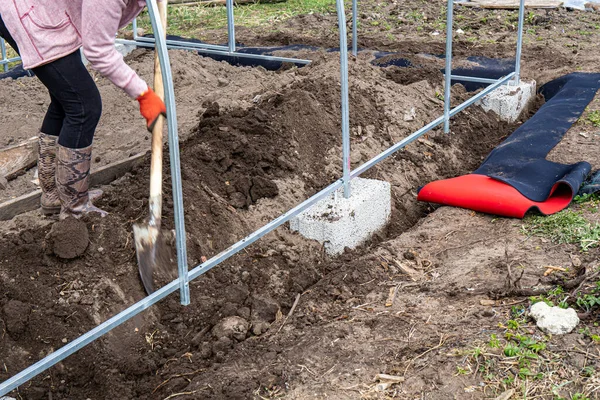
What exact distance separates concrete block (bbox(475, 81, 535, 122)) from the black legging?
12.7ft

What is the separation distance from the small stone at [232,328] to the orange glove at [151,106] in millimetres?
1005

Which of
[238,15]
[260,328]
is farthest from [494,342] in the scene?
[238,15]

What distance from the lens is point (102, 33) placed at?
2895 mm

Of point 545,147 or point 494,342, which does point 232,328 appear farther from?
point 545,147

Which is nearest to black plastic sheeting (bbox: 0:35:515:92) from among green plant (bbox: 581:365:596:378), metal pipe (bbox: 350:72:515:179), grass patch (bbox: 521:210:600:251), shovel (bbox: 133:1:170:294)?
metal pipe (bbox: 350:72:515:179)

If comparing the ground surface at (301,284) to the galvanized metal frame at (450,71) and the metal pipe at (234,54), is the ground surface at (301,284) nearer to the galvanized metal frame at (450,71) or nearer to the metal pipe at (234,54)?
the galvanized metal frame at (450,71)

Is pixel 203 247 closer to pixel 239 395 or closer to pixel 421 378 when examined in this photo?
pixel 239 395

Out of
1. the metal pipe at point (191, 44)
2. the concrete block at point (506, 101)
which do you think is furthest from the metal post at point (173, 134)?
the metal pipe at point (191, 44)

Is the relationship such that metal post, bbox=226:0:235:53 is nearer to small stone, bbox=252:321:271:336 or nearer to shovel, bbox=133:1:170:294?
shovel, bbox=133:1:170:294

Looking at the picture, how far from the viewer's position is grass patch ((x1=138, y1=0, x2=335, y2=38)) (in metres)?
10.0

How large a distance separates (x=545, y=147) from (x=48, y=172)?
3452 mm

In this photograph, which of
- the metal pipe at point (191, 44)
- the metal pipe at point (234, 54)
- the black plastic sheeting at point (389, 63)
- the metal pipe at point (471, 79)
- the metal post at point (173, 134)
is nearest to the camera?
the metal post at point (173, 134)

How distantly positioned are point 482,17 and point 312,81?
201 inches

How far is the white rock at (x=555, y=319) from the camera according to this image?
294 centimetres
